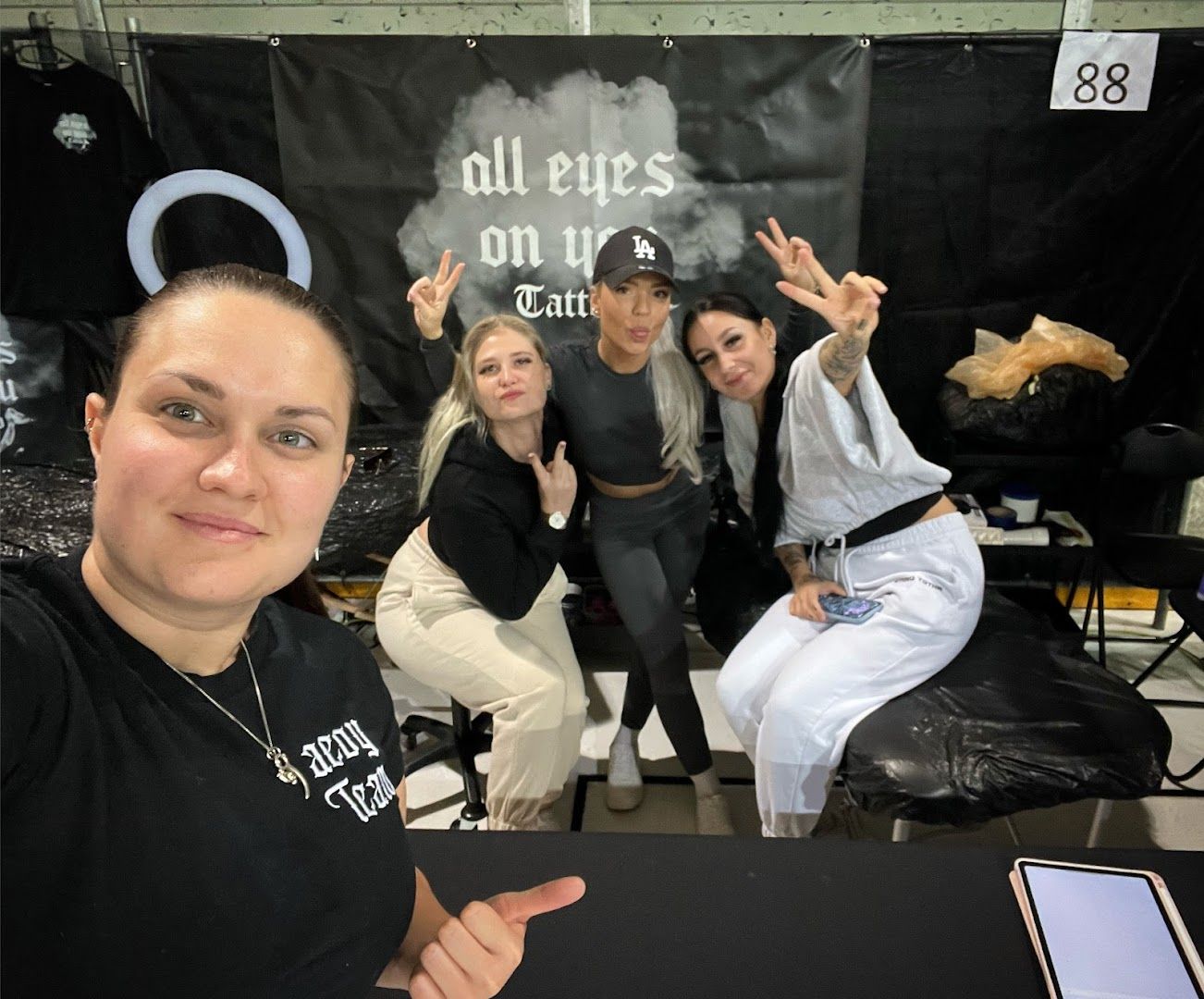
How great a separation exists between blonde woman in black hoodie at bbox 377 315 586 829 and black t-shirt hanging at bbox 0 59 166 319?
0.50m

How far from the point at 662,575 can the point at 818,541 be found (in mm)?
307

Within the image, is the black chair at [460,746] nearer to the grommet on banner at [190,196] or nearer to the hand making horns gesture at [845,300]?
the grommet on banner at [190,196]

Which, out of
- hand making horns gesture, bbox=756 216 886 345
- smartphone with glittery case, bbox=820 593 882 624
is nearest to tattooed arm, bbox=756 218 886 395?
hand making horns gesture, bbox=756 216 886 345

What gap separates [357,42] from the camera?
160cm

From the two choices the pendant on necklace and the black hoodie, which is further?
the black hoodie

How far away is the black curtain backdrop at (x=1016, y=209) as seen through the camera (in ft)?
5.61

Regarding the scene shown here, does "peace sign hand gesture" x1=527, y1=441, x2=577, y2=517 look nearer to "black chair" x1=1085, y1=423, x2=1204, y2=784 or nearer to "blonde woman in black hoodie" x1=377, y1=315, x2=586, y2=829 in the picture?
"blonde woman in black hoodie" x1=377, y1=315, x2=586, y2=829

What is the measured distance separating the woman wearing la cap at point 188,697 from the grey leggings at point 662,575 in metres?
0.82

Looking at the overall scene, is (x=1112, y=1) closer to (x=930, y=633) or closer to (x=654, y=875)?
(x=930, y=633)

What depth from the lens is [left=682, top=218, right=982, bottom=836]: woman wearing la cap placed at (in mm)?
1327

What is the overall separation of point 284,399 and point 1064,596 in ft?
6.99

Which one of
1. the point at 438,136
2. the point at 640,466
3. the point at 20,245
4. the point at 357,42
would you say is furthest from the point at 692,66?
the point at 20,245

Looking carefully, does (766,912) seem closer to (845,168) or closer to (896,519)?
(896,519)

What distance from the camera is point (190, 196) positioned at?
110cm
